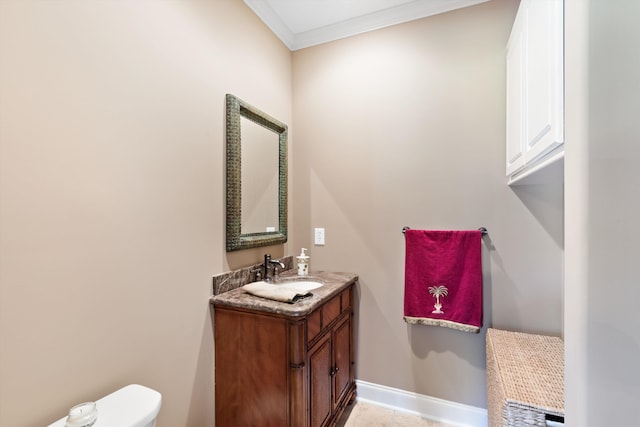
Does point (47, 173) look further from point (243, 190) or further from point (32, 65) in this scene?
point (243, 190)

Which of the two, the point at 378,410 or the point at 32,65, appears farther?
the point at 378,410

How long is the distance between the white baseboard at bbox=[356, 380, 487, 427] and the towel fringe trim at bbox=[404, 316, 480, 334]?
0.53 meters

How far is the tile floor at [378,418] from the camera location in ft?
5.95

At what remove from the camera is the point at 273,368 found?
1.36 m

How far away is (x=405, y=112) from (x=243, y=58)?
1120mm

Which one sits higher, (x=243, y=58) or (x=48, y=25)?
(x=243, y=58)

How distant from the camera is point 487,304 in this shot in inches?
69.1

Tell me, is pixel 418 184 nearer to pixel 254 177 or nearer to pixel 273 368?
pixel 254 177

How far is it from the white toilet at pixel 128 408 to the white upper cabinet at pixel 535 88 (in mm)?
1603

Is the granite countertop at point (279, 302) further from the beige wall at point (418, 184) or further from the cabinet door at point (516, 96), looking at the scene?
the cabinet door at point (516, 96)

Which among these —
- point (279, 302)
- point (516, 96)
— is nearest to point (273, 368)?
point (279, 302)

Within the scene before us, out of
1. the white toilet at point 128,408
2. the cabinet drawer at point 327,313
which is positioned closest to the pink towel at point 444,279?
the cabinet drawer at point 327,313

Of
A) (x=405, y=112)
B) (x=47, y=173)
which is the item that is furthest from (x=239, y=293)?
(x=405, y=112)

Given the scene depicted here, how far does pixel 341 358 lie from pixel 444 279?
84cm
